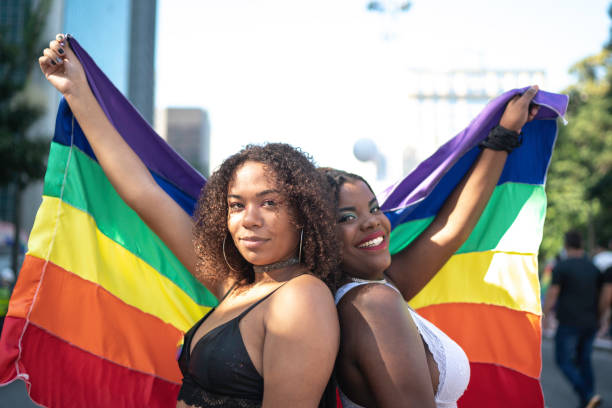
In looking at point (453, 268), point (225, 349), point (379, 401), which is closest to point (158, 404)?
point (225, 349)

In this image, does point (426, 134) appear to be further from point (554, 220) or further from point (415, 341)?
point (415, 341)

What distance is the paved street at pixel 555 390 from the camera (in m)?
5.89

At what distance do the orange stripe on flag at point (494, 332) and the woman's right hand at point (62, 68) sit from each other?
2038 mm

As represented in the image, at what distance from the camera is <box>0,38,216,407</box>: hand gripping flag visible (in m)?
2.31

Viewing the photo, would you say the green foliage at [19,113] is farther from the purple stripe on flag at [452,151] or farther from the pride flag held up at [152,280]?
the purple stripe on flag at [452,151]

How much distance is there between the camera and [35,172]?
12648 millimetres

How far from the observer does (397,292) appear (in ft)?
5.90

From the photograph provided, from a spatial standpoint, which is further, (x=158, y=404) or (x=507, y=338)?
(x=507, y=338)

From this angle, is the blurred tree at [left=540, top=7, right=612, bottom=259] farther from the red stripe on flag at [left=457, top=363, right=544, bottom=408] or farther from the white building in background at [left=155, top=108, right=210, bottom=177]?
the white building in background at [left=155, top=108, right=210, bottom=177]

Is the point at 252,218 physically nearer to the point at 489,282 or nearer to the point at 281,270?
the point at 281,270

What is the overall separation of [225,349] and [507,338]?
1675 millimetres

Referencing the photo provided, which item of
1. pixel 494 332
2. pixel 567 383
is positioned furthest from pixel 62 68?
pixel 567 383

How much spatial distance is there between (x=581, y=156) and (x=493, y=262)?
22.2 meters

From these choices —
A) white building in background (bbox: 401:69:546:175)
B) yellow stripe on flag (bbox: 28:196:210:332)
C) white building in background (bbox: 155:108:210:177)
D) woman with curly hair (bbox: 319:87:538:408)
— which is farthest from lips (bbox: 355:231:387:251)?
white building in background (bbox: 155:108:210:177)
